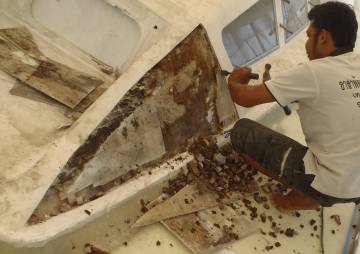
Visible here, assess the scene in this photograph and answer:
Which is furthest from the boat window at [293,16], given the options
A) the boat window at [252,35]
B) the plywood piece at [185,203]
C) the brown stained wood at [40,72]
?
the brown stained wood at [40,72]

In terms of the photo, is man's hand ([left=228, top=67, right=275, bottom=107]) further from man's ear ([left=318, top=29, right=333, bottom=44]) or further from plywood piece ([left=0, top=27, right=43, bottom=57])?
plywood piece ([left=0, top=27, right=43, bottom=57])

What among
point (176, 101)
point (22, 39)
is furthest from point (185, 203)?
point (22, 39)

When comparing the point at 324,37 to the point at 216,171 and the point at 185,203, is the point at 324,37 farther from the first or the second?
the point at 185,203

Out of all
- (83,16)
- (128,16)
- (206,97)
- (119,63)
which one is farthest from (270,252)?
(83,16)

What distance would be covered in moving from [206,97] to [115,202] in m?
0.91

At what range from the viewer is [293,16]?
373 cm

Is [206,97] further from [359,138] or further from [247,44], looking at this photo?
[359,138]

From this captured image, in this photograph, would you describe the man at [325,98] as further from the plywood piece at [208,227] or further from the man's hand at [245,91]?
the plywood piece at [208,227]

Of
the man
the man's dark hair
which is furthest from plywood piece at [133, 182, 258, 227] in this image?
the man's dark hair

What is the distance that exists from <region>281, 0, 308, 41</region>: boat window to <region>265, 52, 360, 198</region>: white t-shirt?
104cm

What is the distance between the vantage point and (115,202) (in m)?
2.44

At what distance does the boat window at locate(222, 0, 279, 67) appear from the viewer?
10.1 feet

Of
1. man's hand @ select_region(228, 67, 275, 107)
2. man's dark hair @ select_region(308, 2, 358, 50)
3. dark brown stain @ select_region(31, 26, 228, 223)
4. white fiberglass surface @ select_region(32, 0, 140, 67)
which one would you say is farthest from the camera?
white fiberglass surface @ select_region(32, 0, 140, 67)

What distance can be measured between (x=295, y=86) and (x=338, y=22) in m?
0.41
